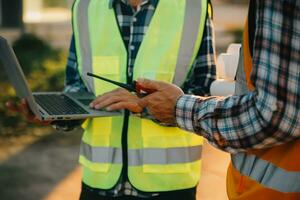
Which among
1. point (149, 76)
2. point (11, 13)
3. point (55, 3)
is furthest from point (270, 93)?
point (55, 3)

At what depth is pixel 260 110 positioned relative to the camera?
160cm

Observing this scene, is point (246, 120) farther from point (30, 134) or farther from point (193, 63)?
point (30, 134)

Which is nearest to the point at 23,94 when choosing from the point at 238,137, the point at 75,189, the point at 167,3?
the point at 167,3

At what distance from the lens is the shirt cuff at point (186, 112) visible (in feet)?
5.85

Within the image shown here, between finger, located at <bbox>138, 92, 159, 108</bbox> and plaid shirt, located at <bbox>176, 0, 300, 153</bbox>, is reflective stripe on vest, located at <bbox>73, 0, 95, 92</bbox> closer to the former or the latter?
finger, located at <bbox>138, 92, 159, 108</bbox>

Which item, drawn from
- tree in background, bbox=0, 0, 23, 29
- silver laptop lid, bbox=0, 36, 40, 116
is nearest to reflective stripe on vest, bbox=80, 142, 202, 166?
silver laptop lid, bbox=0, 36, 40, 116

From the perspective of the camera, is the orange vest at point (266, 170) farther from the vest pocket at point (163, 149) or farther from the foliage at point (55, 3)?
the foliage at point (55, 3)

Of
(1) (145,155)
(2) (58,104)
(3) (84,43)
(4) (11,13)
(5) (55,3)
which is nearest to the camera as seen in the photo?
(2) (58,104)

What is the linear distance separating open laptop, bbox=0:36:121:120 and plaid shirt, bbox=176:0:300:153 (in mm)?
704

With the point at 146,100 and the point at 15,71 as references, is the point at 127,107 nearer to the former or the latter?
the point at 146,100

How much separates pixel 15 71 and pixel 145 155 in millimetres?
629

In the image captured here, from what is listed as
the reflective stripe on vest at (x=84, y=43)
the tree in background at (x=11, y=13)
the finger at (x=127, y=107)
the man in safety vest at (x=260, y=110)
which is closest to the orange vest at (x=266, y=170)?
the man in safety vest at (x=260, y=110)

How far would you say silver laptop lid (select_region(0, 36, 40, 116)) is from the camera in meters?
2.13

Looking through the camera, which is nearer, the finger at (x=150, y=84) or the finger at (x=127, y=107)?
the finger at (x=150, y=84)
